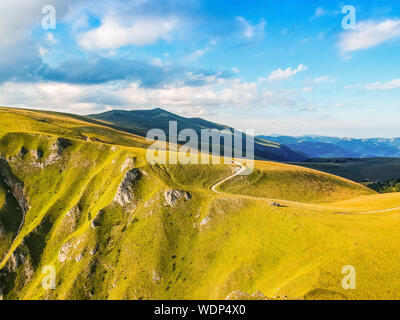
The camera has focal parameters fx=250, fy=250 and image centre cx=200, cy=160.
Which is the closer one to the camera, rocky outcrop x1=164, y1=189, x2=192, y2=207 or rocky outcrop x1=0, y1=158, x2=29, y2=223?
rocky outcrop x1=164, y1=189, x2=192, y2=207

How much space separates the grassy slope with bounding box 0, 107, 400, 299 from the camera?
61812mm

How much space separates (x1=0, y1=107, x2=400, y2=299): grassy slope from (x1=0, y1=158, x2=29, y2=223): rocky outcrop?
11.8 feet

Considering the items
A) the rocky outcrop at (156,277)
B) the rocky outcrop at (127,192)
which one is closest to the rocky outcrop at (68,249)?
the rocky outcrop at (127,192)

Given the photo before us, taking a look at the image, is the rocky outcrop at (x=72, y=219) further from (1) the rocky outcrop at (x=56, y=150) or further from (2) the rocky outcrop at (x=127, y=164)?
(1) the rocky outcrop at (x=56, y=150)

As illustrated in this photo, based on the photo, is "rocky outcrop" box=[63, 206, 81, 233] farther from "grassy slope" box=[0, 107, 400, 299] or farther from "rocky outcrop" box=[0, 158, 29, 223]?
"rocky outcrop" box=[0, 158, 29, 223]

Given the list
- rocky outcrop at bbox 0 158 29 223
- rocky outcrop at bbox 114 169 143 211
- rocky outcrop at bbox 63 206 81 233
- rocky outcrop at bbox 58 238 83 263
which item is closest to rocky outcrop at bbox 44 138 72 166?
rocky outcrop at bbox 0 158 29 223

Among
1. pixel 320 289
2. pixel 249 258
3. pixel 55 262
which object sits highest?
pixel 320 289

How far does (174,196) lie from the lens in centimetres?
10931

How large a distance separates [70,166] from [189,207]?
8948 cm

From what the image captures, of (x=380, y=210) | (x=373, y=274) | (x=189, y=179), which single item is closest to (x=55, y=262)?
(x=189, y=179)

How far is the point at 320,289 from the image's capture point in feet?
172
